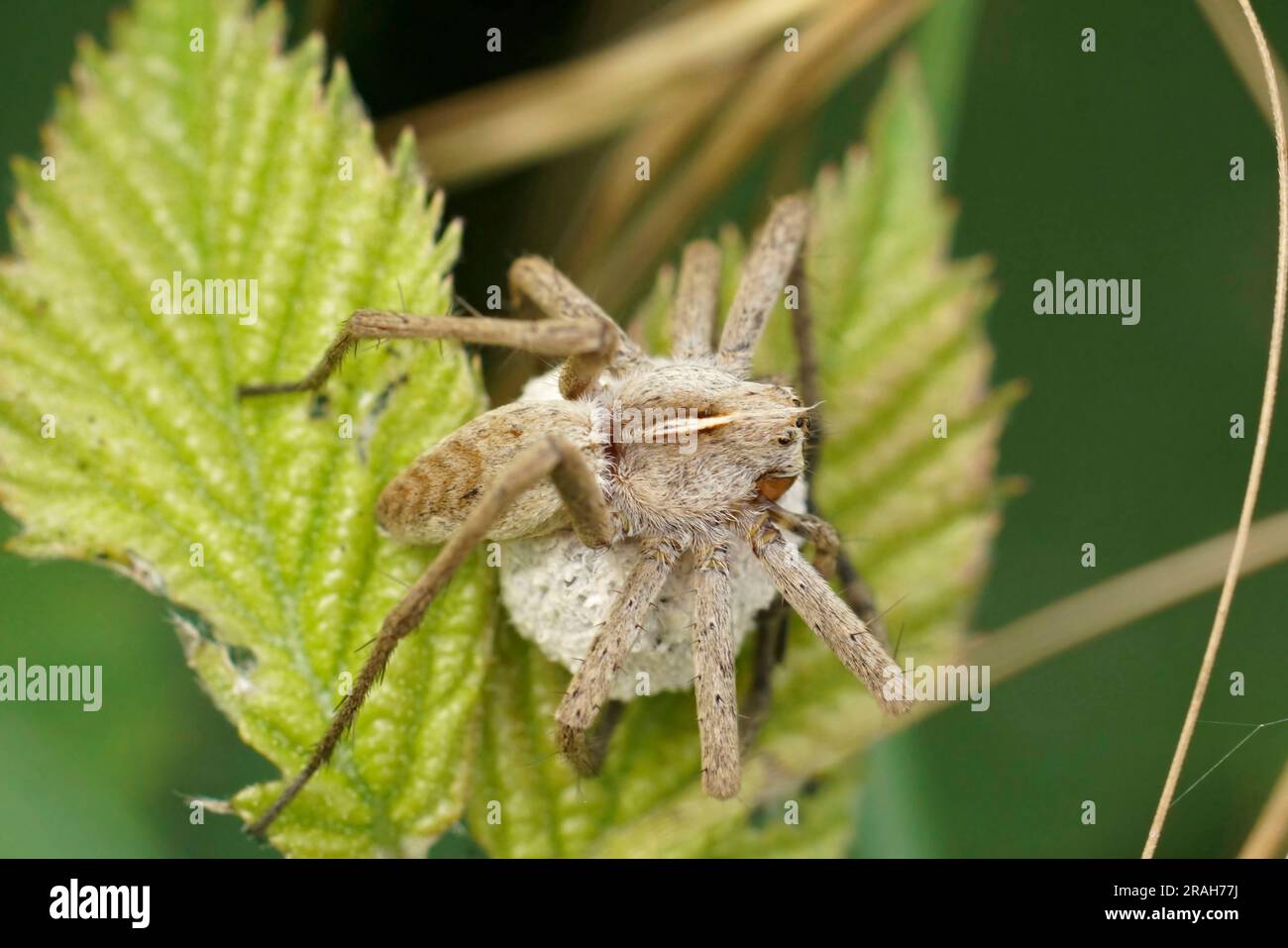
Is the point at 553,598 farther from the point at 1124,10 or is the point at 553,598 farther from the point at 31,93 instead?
the point at 1124,10

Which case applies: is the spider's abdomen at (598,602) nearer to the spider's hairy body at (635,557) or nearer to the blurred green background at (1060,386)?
the spider's hairy body at (635,557)

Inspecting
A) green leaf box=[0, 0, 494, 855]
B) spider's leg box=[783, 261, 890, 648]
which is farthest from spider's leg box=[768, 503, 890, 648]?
green leaf box=[0, 0, 494, 855]

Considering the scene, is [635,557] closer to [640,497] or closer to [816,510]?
[640,497]

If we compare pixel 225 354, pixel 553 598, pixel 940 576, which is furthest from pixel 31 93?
pixel 940 576

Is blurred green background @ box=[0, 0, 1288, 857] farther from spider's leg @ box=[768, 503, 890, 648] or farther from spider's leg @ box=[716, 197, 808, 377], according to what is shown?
spider's leg @ box=[716, 197, 808, 377]

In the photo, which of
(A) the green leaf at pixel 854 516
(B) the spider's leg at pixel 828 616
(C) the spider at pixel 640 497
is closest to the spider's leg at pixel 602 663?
(C) the spider at pixel 640 497
